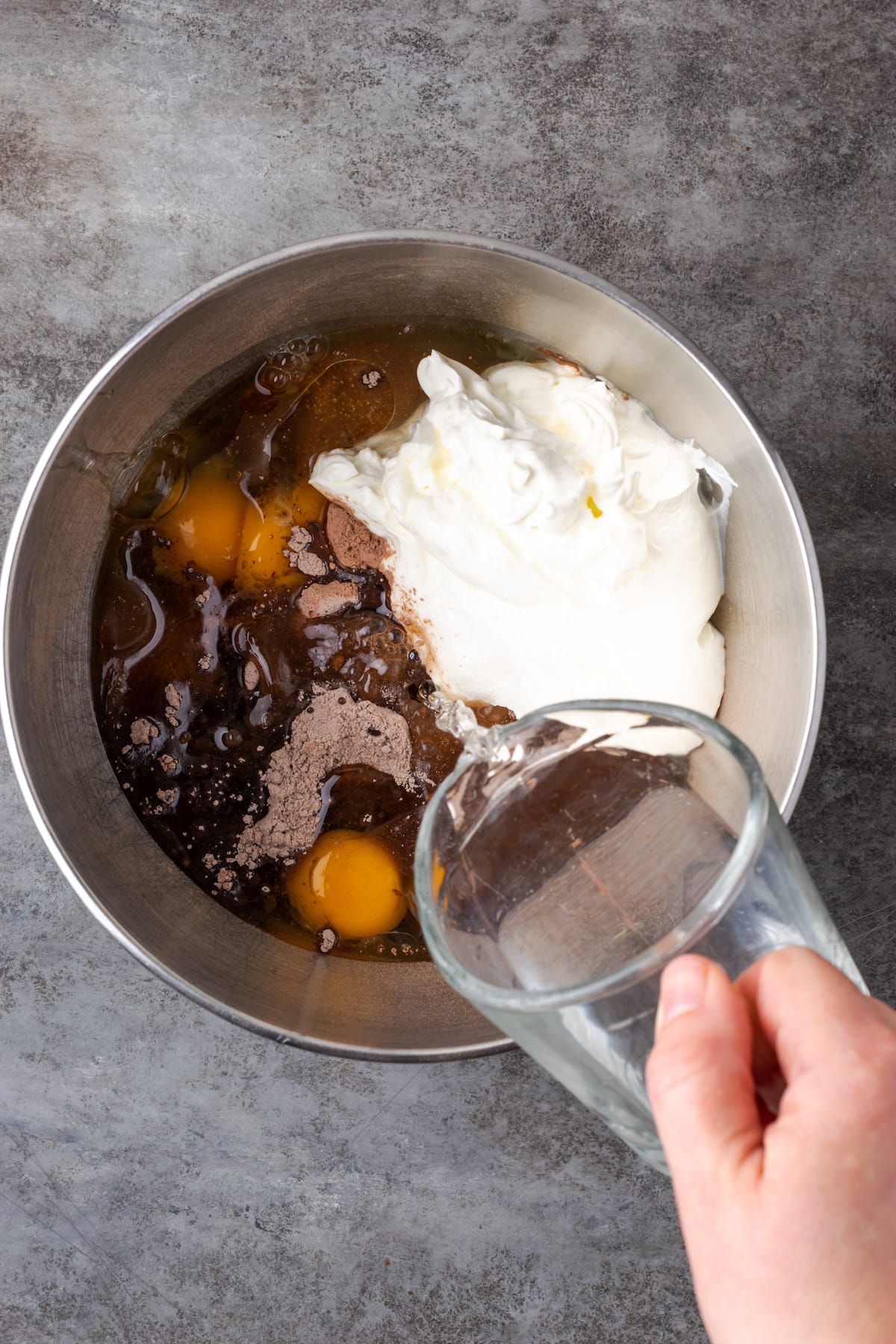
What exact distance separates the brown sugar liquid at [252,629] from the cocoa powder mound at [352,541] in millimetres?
14

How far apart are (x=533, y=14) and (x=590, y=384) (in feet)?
1.96

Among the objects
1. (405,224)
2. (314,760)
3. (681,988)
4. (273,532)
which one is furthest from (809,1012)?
(405,224)

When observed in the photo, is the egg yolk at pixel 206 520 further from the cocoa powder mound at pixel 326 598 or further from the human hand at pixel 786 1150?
the human hand at pixel 786 1150

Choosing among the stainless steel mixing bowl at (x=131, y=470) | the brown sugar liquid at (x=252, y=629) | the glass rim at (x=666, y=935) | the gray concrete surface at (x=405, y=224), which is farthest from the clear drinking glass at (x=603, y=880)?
the gray concrete surface at (x=405, y=224)

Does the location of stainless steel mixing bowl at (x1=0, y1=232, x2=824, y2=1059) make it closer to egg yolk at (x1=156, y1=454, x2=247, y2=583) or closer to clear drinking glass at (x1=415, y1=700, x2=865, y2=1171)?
egg yolk at (x1=156, y1=454, x2=247, y2=583)

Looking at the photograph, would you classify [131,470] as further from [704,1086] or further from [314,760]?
[704,1086]

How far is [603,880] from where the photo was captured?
3.09 feet

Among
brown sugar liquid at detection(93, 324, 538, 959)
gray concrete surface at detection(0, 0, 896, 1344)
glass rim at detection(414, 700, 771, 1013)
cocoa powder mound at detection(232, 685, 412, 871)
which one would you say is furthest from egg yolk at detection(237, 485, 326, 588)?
glass rim at detection(414, 700, 771, 1013)

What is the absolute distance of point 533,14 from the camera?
53.0 inches

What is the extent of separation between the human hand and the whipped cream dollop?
608 millimetres

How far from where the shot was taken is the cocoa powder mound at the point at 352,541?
→ 4.22 feet

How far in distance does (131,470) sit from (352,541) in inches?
12.0

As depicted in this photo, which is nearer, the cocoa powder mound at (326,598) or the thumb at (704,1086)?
the thumb at (704,1086)

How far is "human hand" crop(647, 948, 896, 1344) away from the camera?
60 cm
